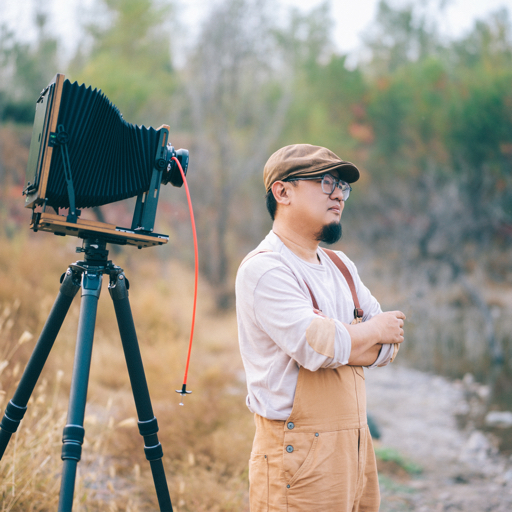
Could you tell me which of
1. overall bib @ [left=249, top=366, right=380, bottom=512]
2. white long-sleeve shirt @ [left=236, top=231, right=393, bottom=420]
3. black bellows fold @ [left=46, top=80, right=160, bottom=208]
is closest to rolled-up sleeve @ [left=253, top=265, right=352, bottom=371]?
white long-sleeve shirt @ [left=236, top=231, right=393, bottom=420]

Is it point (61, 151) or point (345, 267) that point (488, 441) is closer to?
point (345, 267)

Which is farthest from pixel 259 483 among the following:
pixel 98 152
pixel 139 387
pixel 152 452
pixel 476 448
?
Result: pixel 476 448

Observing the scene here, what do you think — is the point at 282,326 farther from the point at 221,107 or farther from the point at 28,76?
the point at 28,76

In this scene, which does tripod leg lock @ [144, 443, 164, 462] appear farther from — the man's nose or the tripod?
the man's nose

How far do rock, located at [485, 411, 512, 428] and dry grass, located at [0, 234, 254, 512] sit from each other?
3274mm

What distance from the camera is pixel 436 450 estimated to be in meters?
5.30

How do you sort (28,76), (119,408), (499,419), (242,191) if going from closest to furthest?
(119,408) → (499,419) → (28,76) → (242,191)

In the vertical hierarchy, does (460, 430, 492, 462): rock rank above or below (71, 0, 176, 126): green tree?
below

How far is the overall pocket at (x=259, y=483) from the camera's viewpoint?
1.57 meters

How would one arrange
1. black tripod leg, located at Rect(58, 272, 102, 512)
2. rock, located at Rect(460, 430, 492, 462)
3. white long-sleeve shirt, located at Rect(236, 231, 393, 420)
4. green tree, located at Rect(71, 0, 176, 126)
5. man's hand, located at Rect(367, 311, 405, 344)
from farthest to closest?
green tree, located at Rect(71, 0, 176, 126) → rock, located at Rect(460, 430, 492, 462) → man's hand, located at Rect(367, 311, 405, 344) → white long-sleeve shirt, located at Rect(236, 231, 393, 420) → black tripod leg, located at Rect(58, 272, 102, 512)

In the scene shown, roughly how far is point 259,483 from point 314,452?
0.69 ft

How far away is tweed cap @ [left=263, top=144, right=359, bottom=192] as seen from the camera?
177cm

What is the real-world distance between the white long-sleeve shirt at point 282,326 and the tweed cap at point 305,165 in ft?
0.81

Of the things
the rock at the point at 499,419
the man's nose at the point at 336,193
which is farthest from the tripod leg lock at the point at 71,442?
the rock at the point at 499,419
